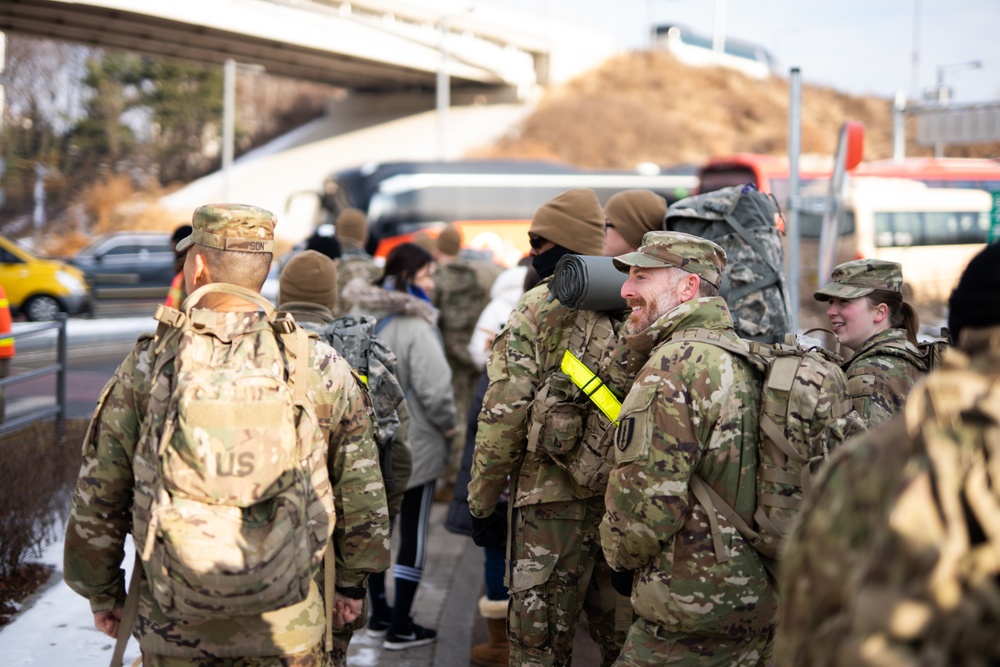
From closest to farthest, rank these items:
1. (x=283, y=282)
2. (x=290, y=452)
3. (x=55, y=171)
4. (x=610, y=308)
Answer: (x=290, y=452), (x=610, y=308), (x=283, y=282), (x=55, y=171)

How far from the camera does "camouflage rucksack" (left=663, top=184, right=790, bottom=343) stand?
4.75 metres

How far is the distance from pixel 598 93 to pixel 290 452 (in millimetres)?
50537

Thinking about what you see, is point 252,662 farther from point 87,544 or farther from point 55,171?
point 55,171

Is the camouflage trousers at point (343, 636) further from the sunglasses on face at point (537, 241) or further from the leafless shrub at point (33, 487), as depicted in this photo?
the leafless shrub at point (33, 487)

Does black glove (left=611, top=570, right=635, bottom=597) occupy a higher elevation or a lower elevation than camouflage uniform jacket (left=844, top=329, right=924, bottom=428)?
lower

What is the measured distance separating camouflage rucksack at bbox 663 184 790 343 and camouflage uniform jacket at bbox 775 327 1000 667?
9.80 feet

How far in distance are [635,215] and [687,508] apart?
205 centimetres

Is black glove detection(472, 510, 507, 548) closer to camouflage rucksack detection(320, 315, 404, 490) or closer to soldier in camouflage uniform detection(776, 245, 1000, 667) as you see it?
camouflage rucksack detection(320, 315, 404, 490)

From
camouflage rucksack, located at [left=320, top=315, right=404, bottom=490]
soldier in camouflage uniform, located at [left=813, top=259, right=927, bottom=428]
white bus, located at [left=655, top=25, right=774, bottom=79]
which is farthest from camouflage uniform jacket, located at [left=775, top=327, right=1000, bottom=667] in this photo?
white bus, located at [left=655, top=25, right=774, bottom=79]

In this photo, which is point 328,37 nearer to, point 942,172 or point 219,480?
point 942,172

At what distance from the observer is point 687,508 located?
3008mm

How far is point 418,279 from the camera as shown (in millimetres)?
5559

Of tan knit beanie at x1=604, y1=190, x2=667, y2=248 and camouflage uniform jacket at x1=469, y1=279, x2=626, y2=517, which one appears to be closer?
camouflage uniform jacket at x1=469, y1=279, x2=626, y2=517

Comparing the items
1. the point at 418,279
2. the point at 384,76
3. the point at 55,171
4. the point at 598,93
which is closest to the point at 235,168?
the point at 384,76
